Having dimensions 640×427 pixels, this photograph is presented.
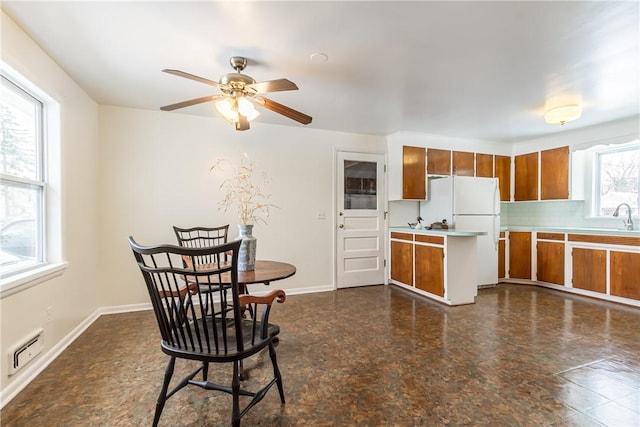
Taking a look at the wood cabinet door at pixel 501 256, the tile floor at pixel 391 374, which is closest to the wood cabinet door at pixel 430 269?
the tile floor at pixel 391 374

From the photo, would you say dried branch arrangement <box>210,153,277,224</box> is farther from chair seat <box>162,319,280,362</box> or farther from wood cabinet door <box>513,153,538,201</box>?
wood cabinet door <box>513,153,538,201</box>

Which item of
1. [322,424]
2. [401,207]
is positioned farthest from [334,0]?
[401,207]

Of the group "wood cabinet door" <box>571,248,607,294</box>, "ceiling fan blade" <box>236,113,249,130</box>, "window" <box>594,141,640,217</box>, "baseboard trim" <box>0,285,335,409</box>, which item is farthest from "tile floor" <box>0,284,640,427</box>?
"ceiling fan blade" <box>236,113,249,130</box>

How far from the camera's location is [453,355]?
237 centimetres

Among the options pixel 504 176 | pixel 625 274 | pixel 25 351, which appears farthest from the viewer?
pixel 504 176

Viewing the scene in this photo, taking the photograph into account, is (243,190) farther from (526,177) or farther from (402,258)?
(526,177)

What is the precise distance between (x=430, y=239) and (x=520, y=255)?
6.59 ft

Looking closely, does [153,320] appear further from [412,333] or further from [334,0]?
[334,0]

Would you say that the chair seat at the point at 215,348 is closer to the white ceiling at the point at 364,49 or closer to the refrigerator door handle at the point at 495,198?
the white ceiling at the point at 364,49

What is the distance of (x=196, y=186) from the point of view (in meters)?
3.71

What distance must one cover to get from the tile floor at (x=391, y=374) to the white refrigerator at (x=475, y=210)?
1185 mm

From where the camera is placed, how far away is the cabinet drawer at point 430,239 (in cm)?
371

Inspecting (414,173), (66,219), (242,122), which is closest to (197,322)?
(242,122)

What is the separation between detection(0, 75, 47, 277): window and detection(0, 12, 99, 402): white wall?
0.14 meters
